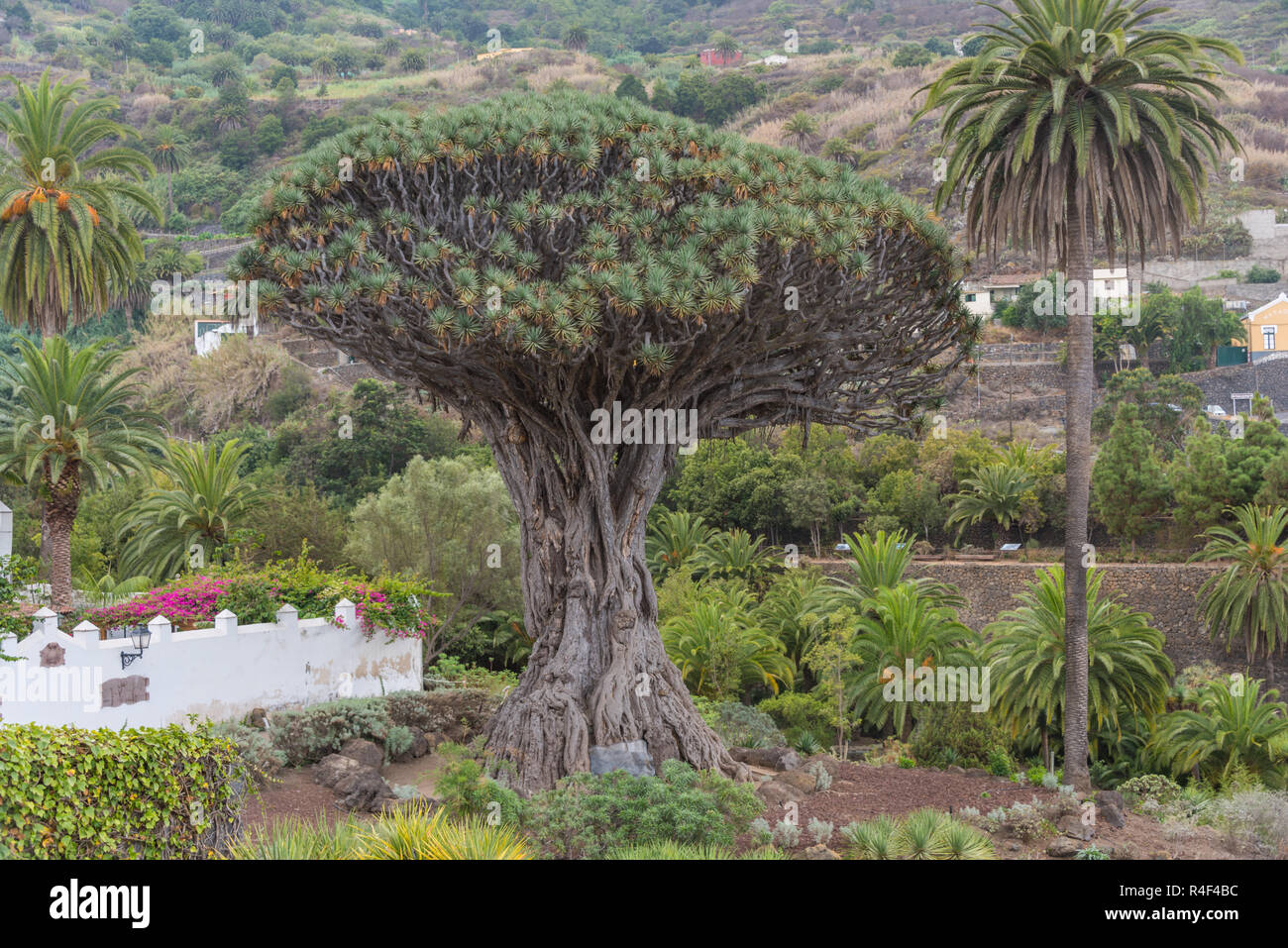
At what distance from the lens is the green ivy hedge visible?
26.8ft

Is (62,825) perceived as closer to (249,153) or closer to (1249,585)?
(1249,585)

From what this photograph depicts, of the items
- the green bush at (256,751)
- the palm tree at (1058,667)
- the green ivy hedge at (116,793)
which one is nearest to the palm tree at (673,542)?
the palm tree at (1058,667)

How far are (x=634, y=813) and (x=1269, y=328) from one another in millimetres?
53163

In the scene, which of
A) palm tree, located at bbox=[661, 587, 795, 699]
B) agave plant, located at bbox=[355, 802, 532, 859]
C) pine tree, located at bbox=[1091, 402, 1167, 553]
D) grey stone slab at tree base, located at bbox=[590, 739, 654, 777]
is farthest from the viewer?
pine tree, located at bbox=[1091, 402, 1167, 553]

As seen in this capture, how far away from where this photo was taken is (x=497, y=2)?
15275 centimetres

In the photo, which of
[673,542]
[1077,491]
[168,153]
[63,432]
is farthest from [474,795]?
[168,153]

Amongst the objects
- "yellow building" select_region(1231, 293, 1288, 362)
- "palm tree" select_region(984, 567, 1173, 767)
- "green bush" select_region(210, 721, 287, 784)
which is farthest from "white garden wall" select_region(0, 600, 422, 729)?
"yellow building" select_region(1231, 293, 1288, 362)

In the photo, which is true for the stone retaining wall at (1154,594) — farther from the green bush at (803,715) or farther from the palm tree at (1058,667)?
the green bush at (803,715)

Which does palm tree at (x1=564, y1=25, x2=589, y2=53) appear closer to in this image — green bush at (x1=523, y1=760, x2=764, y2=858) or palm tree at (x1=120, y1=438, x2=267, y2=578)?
palm tree at (x1=120, y1=438, x2=267, y2=578)

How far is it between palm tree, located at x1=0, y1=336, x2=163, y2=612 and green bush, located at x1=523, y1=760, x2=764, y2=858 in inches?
515

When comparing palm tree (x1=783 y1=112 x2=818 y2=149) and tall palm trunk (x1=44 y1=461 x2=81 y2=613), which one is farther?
palm tree (x1=783 y1=112 x2=818 y2=149)

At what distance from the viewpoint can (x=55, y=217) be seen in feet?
79.4

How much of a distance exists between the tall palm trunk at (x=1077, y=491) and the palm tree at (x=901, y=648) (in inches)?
175

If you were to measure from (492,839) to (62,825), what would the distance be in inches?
135
